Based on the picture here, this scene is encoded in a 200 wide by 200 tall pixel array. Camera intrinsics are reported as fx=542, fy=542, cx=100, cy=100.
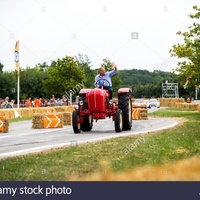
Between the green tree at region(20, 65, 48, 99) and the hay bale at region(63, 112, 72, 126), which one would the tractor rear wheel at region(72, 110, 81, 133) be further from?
the green tree at region(20, 65, 48, 99)

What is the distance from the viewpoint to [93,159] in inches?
339

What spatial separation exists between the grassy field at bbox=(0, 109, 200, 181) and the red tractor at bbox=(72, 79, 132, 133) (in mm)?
4809

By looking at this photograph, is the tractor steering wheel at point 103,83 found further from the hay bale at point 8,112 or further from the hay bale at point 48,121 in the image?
the hay bale at point 8,112

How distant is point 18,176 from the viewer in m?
7.00

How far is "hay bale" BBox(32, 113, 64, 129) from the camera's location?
2083cm

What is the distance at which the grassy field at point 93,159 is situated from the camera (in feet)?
23.7

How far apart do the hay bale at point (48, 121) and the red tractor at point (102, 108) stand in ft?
11.3

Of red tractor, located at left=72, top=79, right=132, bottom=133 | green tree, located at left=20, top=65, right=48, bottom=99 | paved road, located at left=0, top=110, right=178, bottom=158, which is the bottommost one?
paved road, located at left=0, top=110, right=178, bottom=158

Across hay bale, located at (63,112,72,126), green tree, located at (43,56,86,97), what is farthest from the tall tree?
hay bale, located at (63,112,72,126)

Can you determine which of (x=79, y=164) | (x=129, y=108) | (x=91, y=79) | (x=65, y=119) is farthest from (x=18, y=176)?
(x=91, y=79)

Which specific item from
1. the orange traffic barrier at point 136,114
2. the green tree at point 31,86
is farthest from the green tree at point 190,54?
the green tree at point 31,86
